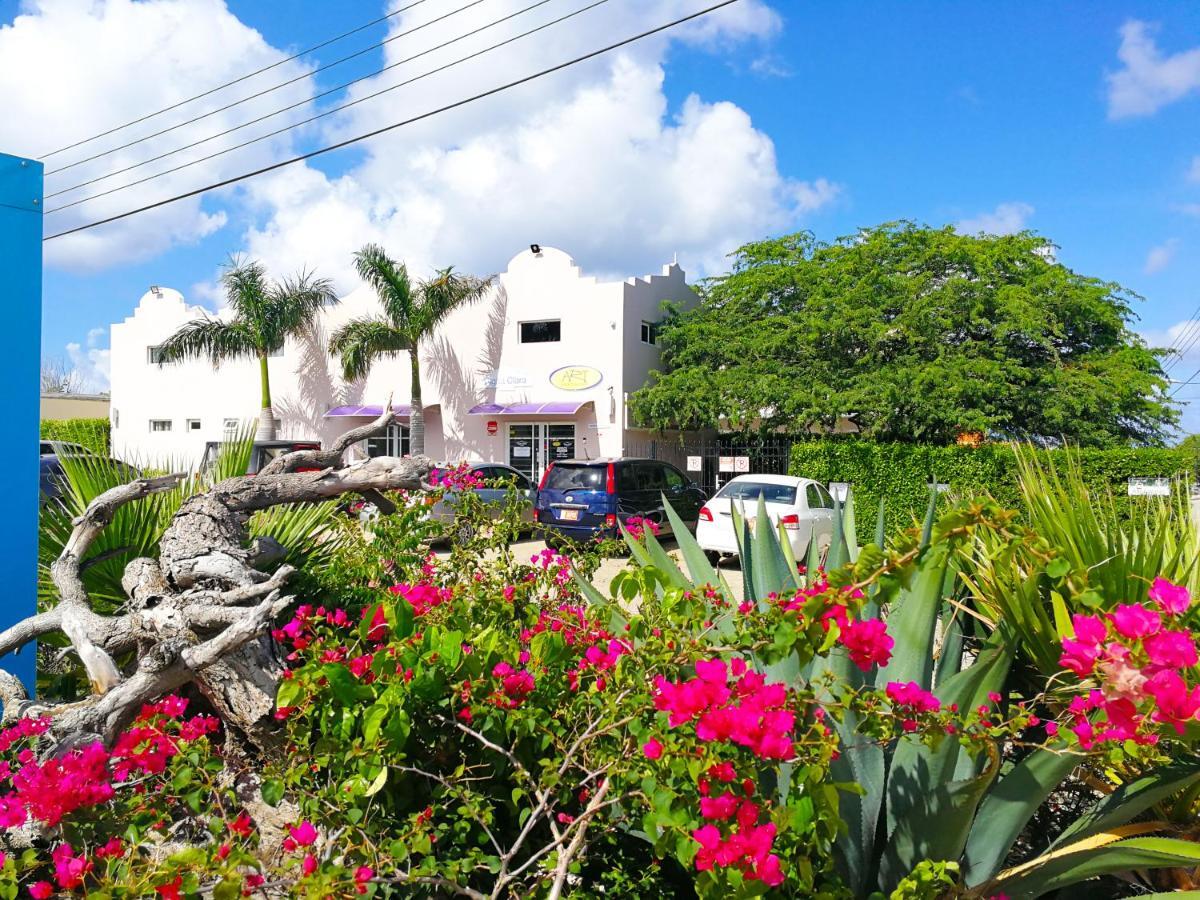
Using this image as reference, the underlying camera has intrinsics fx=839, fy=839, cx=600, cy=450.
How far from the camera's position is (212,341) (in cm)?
2444

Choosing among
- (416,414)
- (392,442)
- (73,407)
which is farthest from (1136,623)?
(73,407)

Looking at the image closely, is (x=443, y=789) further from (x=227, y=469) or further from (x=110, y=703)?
(x=227, y=469)

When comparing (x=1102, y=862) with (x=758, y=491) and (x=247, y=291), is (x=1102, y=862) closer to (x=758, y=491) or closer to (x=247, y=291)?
(x=758, y=491)

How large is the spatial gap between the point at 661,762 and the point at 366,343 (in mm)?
21588

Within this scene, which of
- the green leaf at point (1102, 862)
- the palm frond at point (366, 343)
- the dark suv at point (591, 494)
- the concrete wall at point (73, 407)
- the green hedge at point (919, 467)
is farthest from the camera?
the concrete wall at point (73, 407)

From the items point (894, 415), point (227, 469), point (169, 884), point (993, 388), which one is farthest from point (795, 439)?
point (169, 884)

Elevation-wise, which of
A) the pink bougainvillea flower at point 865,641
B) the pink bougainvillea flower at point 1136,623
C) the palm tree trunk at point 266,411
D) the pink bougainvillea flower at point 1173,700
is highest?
the palm tree trunk at point 266,411

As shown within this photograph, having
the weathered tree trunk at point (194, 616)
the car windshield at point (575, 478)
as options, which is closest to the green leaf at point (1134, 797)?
the weathered tree trunk at point (194, 616)

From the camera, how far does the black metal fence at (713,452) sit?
2008 centimetres

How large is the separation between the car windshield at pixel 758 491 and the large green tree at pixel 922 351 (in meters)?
5.83

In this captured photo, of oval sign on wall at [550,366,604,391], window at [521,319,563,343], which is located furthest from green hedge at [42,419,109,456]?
oval sign on wall at [550,366,604,391]

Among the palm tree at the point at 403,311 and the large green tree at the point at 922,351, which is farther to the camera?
the palm tree at the point at 403,311

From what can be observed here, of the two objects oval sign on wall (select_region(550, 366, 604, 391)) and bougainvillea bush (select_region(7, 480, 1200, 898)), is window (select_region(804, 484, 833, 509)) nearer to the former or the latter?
oval sign on wall (select_region(550, 366, 604, 391))

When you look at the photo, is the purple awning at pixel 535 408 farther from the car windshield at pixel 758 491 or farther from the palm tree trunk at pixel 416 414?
the car windshield at pixel 758 491
